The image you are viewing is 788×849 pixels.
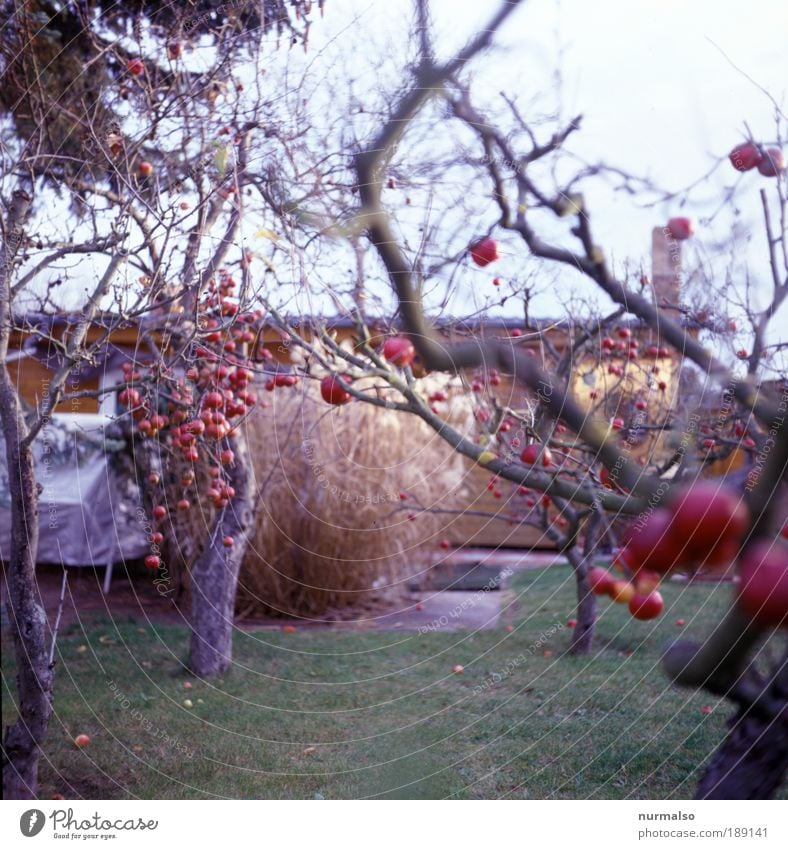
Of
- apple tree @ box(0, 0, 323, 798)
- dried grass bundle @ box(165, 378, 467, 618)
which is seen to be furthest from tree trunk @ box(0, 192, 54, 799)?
dried grass bundle @ box(165, 378, 467, 618)

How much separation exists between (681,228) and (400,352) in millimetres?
495

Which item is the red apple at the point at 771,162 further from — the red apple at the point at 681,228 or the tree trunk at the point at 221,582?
the tree trunk at the point at 221,582

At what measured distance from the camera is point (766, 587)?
844 mm

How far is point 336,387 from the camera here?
142 cm

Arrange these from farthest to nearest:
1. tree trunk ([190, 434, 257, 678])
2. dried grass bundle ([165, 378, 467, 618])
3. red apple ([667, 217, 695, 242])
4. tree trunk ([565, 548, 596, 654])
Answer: dried grass bundle ([165, 378, 467, 618]), tree trunk ([190, 434, 257, 678]), tree trunk ([565, 548, 596, 654]), red apple ([667, 217, 695, 242])

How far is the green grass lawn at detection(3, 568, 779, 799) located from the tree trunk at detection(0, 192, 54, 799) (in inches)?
5.6

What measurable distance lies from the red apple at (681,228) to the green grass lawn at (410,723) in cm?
59

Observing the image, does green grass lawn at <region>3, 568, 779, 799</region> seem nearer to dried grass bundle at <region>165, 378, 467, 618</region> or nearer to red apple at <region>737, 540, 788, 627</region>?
red apple at <region>737, 540, 788, 627</region>

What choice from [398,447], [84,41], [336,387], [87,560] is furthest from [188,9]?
[87,560]

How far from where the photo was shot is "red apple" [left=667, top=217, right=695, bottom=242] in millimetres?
1339

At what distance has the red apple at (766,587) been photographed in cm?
83

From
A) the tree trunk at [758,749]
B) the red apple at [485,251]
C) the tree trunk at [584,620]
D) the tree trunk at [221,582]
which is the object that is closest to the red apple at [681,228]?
the red apple at [485,251]

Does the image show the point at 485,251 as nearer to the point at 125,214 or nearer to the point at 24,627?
the point at 125,214

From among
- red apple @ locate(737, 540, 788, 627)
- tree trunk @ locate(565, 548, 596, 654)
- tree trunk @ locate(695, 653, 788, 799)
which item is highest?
red apple @ locate(737, 540, 788, 627)
